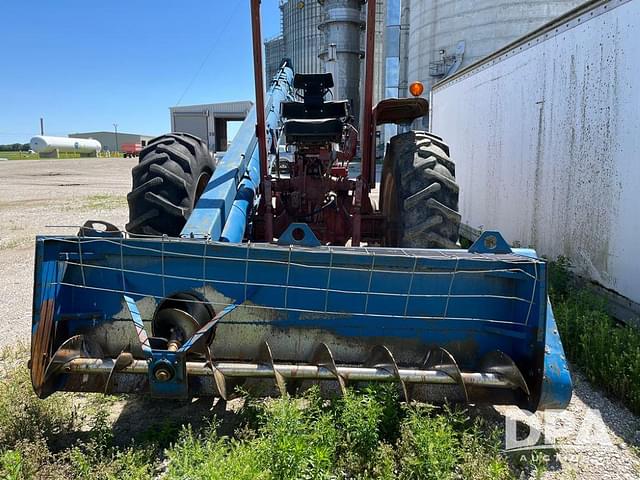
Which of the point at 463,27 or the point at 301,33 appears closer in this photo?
the point at 463,27

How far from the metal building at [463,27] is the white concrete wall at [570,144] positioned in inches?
297

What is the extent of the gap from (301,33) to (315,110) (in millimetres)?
20834

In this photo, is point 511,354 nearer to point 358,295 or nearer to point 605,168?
point 358,295

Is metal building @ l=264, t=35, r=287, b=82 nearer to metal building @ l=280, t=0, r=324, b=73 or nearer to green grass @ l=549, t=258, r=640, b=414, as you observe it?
metal building @ l=280, t=0, r=324, b=73

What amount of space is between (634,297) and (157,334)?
12.1 ft

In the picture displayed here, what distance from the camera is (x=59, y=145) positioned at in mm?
51031

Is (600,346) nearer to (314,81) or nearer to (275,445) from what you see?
(275,445)

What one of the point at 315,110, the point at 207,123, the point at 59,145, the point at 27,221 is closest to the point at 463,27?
the point at 207,123

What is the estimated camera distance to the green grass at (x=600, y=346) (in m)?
3.05

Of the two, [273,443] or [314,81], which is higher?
[314,81]

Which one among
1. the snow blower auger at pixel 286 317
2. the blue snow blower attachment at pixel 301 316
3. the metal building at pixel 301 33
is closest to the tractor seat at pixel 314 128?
the snow blower auger at pixel 286 317

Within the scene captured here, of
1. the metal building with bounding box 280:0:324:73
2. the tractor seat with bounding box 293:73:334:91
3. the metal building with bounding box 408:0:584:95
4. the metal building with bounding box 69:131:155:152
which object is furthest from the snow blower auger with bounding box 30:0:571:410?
the metal building with bounding box 69:131:155:152

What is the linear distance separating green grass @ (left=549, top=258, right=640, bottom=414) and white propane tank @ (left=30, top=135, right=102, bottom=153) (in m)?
55.3

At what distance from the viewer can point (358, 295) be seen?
2701 mm
